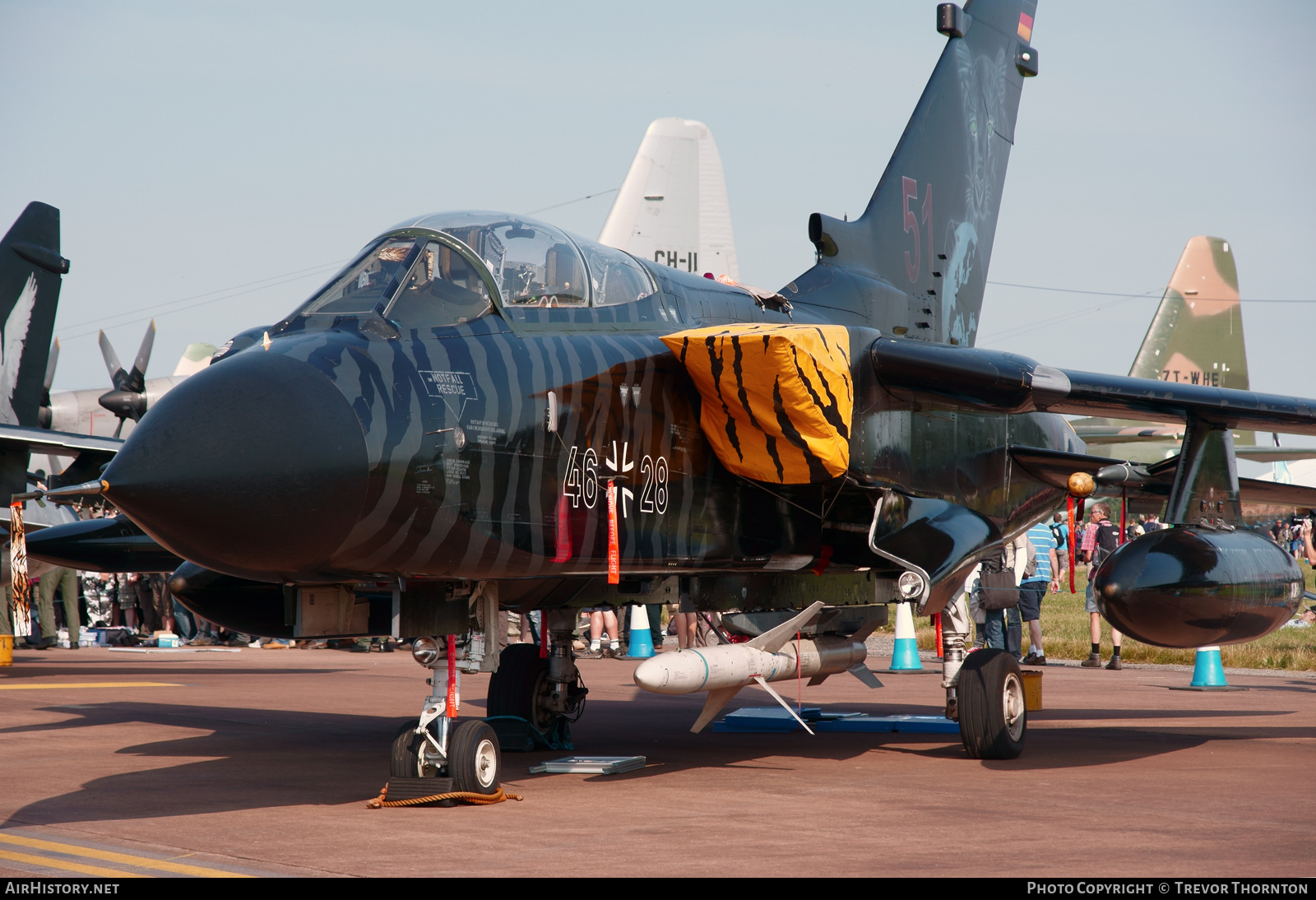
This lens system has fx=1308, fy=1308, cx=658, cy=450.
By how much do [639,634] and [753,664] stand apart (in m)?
13.3

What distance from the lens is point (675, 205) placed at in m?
27.2

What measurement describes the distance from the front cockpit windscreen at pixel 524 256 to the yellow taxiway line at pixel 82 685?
1069 cm

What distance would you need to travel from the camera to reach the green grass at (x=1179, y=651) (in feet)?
64.7

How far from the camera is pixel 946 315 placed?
1380 centimetres

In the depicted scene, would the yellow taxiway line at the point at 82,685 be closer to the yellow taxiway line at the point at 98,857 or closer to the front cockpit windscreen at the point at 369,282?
the yellow taxiway line at the point at 98,857

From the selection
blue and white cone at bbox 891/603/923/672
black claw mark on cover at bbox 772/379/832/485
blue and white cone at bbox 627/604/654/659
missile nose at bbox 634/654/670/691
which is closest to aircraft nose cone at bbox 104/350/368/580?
missile nose at bbox 634/654/670/691

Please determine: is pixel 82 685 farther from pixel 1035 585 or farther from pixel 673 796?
pixel 1035 585

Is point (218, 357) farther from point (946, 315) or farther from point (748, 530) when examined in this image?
point (946, 315)

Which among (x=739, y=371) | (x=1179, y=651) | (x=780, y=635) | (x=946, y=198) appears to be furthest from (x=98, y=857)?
(x=1179, y=651)

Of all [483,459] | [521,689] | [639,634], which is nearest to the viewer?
[483,459]

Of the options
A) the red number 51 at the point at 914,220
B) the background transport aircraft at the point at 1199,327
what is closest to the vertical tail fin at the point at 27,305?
the red number 51 at the point at 914,220

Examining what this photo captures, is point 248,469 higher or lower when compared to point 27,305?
lower

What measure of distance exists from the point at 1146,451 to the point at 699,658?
37.7 m
